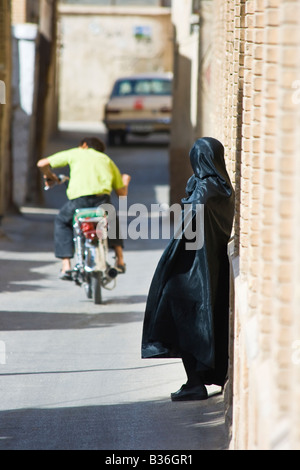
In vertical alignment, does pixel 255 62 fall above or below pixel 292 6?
below

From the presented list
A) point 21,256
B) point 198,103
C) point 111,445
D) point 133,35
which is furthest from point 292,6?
point 133,35

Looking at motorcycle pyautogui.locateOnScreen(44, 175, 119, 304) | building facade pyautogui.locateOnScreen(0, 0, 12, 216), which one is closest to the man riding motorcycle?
motorcycle pyautogui.locateOnScreen(44, 175, 119, 304)

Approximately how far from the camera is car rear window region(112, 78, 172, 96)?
98.9 feet

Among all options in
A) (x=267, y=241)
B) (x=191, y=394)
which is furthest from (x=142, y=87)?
(x=267, y=241)

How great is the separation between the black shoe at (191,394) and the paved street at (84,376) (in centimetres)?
8

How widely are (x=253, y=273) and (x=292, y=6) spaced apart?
5.65 feet

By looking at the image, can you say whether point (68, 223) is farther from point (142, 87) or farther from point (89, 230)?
point (142, 87)

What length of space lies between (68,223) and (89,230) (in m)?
0.43

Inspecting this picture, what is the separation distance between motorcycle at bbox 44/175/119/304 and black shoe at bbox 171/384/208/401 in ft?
11.6

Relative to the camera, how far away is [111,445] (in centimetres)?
561

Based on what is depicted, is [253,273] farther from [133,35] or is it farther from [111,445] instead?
[133,35]

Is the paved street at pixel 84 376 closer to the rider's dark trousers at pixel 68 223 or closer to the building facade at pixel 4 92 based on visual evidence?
the rider's dark trousers at pixel 68 223

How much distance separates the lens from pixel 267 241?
410 centimetres
